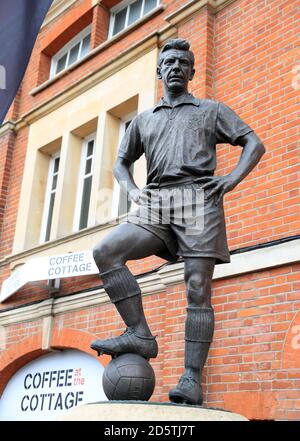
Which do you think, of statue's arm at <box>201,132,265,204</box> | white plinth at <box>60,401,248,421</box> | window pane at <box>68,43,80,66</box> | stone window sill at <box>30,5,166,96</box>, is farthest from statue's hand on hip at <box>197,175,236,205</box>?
window pane at <box>68,43,80,66</box>

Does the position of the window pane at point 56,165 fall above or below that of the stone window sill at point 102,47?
below

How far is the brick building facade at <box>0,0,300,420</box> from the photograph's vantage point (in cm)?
595

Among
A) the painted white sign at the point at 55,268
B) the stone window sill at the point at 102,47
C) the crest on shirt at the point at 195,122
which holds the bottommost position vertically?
the crest on shirt at the point at 195,122

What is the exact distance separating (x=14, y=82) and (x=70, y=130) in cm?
409

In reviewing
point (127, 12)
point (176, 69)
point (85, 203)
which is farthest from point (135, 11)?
point (176, 69)

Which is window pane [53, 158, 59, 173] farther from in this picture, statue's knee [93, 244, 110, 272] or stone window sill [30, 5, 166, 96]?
statue's knee [93, 244, 110, 272]

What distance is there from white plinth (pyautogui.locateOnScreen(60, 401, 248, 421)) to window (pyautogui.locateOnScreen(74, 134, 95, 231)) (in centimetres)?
667

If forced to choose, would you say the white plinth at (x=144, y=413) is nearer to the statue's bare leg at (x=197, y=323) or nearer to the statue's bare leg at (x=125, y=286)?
the statue's bare leg at (x=197, y=323)

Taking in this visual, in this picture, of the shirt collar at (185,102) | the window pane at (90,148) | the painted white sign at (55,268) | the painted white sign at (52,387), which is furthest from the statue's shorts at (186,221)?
the window pane at (90,148)

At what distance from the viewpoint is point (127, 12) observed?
34.7 ft

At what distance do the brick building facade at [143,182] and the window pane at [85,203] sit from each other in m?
0.12

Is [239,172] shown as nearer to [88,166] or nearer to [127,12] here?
[88,166]

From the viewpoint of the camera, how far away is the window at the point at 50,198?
10359 mm
